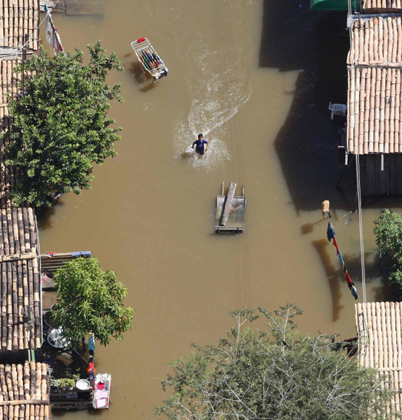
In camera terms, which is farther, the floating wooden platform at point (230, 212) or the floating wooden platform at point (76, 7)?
the floating wooden platform at point (76, 7)

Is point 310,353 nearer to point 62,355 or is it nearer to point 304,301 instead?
point 304,301

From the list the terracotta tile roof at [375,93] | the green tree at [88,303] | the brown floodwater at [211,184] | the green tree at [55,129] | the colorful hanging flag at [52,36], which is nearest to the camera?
the green tree at [88,303]

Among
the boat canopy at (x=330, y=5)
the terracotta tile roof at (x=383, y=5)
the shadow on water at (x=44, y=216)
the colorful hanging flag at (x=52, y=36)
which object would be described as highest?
the boat canopy at (x=330, y=5)

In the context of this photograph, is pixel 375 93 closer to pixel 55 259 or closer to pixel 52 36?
pixel 52 36

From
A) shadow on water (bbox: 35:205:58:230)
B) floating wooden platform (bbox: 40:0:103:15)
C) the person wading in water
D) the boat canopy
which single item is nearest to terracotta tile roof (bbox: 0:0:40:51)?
floating wooden platform (bbox: 40:0:103:15)

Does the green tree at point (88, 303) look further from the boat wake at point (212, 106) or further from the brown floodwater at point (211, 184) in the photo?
the boat wake at point (212, 106)

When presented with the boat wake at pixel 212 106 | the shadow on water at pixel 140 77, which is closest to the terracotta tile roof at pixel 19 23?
the shadow on water at pixel 140 77

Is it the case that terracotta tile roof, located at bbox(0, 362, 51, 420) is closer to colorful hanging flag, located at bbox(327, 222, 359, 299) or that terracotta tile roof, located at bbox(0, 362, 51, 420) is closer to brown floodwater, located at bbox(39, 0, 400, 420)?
brown floodwater, located at bbox(39, 0, 400, 420)
